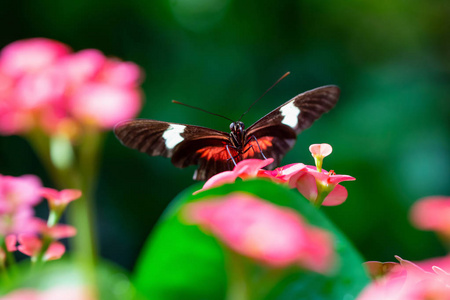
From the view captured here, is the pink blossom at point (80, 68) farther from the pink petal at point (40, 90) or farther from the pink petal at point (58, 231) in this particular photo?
the pink petal at point (58, 231)

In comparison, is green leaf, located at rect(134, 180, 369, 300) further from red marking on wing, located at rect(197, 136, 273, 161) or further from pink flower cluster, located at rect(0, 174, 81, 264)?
red marking on wing, located at rect(197, 136, 273, 161)

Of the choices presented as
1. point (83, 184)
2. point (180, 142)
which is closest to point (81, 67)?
point (83, 184)

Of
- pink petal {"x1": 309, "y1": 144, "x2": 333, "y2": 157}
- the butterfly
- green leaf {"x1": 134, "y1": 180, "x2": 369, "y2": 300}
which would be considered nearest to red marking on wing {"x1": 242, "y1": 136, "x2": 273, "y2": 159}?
the butterfly

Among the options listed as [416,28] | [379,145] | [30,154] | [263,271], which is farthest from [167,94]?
[263,271]

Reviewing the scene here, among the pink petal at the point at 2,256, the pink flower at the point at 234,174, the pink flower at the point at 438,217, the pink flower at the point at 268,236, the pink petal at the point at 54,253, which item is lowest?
the pink petal at the point at 54,253

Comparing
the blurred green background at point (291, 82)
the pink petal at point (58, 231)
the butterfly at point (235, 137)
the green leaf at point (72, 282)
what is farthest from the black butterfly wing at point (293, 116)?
the blurred green background at point (291, 82)

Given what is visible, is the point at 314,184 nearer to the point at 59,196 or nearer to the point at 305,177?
the point at 305,177
